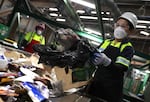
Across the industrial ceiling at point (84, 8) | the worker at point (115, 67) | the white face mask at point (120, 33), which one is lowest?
the worker at point (115, 67)

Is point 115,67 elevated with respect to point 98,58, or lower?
lower

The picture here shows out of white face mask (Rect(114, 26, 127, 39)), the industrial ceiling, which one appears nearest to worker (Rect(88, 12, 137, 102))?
white face mask (Rect(114, 26, 127, 39))

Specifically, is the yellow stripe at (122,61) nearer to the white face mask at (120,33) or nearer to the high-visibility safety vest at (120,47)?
the high-visibility safety vest at (120,47)

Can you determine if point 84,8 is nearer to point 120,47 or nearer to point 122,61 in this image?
point 120,47

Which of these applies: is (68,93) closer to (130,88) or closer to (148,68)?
(130,88)

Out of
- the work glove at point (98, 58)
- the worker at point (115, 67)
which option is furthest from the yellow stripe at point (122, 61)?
the work glove at point (98, 58)

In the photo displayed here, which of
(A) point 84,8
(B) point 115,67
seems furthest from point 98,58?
(A) point 84,8

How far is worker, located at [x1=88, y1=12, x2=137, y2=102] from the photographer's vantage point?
2510mm

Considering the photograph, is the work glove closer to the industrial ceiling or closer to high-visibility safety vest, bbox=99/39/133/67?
high-visibility safety vest, bbox=99/39/133/67

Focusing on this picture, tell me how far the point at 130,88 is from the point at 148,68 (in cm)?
139

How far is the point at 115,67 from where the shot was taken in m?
2.49

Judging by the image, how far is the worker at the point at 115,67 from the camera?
98.8 inches

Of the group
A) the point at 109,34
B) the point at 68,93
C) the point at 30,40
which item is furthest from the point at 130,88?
the point at 68,93

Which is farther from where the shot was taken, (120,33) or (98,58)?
(120,33)
